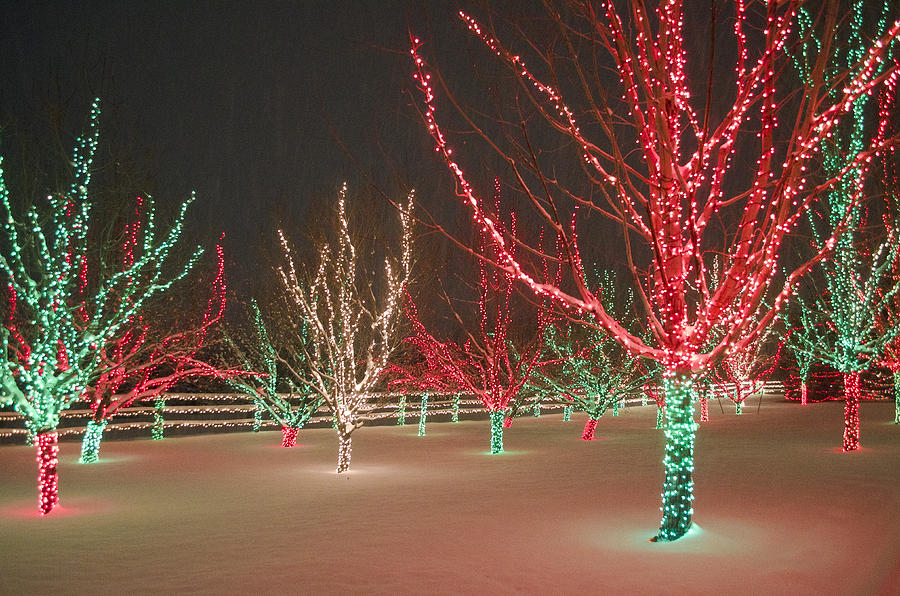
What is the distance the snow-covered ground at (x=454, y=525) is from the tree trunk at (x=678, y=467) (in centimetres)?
23

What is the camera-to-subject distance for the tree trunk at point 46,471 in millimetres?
9844

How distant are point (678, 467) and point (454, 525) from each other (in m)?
2.82

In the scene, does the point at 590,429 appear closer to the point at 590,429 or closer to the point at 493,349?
the point at 590,429

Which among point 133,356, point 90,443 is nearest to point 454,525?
point 133,356

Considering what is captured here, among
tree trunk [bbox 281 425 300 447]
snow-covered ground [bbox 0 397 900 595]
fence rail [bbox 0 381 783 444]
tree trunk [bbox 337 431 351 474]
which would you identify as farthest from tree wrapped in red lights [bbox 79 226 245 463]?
tree trunk [bbox 337 431 351 474]

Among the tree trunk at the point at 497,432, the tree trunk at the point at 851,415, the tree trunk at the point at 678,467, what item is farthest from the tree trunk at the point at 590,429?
the tree trunk at the point at 678,467

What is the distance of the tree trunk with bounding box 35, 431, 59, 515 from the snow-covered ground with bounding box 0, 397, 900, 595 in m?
0.27

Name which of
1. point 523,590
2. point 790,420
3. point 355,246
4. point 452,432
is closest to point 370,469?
point 355,246

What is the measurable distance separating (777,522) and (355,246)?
1015cm

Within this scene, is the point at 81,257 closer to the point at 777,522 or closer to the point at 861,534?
the point at 777,522

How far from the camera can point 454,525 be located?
899cm

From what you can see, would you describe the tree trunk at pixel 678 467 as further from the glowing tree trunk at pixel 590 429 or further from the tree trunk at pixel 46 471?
the glowing tree trunk at pixel 590 429

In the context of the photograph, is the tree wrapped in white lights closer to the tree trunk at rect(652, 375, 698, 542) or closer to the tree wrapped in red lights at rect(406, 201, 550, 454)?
the tree wrapped in red lights at rect(406, 201, 550, 454)

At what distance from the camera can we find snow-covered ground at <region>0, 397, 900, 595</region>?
21.4ft
